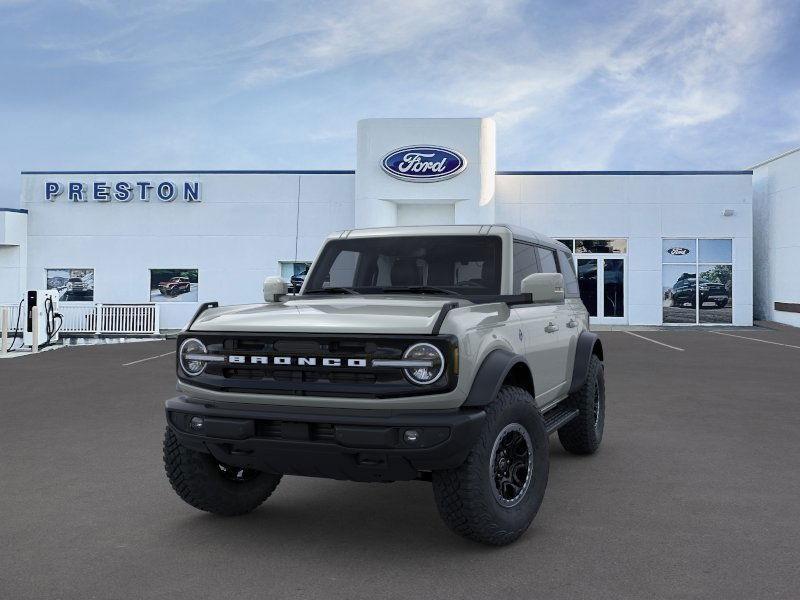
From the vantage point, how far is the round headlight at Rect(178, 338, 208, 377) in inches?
171

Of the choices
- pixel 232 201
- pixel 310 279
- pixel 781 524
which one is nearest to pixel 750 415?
pixel 781 524

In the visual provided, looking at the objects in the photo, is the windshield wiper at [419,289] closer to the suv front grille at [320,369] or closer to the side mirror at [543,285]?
the side mirror at [543,285]

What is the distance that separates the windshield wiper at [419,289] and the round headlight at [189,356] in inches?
56.5

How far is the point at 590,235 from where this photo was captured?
2706cm

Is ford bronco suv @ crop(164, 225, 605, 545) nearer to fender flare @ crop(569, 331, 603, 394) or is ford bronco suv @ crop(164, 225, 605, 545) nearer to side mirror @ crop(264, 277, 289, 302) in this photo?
side mirror @ crop(264, 277, 289, 302)

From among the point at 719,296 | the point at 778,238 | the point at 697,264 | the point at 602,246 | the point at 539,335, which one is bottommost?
the point at 539,335

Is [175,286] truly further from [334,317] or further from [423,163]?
[334,317]

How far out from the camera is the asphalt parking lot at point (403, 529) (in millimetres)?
3764

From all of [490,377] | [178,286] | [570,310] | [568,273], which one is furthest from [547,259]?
[178,286]

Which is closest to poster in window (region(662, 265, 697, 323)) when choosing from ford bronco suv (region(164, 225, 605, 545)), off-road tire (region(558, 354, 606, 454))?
off-road tire (region(558, 354, 606, 454))

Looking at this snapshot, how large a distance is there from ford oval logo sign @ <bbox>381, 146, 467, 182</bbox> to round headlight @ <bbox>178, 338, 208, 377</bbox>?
70.7ft

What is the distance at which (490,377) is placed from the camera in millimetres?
4090

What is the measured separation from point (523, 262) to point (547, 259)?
78cm

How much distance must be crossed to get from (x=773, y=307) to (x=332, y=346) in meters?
28.2
